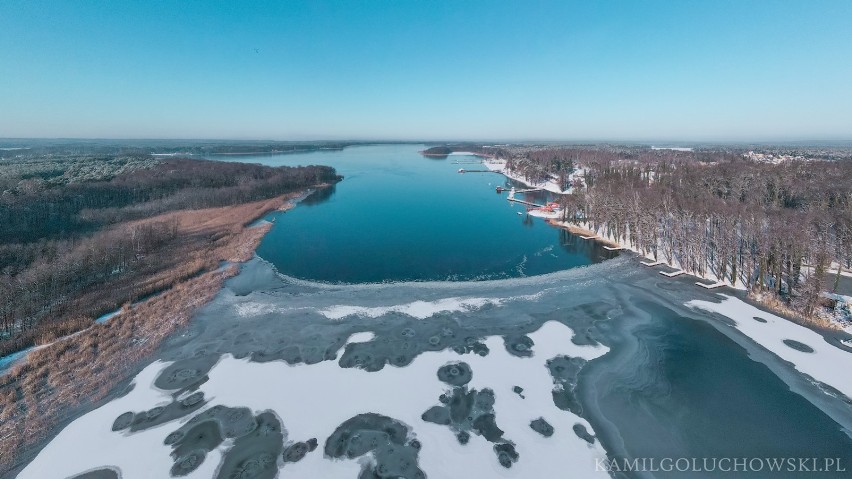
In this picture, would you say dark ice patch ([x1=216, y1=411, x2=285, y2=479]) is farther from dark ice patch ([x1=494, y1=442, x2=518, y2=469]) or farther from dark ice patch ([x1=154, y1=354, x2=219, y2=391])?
dark ice patch ([x1=494, y1=442, x2=518, y2=469])

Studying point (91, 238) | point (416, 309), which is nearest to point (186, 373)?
point (416, 309)

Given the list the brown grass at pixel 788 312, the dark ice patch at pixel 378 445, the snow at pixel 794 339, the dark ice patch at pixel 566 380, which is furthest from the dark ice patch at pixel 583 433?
the brown grass at pixel 788 312

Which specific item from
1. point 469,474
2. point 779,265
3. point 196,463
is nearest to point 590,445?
point 469,474

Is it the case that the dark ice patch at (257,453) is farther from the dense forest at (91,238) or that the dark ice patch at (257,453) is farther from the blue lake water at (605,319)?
the dense forest at (91,238)

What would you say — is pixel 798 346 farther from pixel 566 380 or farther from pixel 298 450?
pixel 298 450

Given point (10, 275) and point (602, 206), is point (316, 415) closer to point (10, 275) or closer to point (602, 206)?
point (10, 275)

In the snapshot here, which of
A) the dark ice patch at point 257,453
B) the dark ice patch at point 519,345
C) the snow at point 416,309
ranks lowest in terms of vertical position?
the dark ice patch at point 257,453
